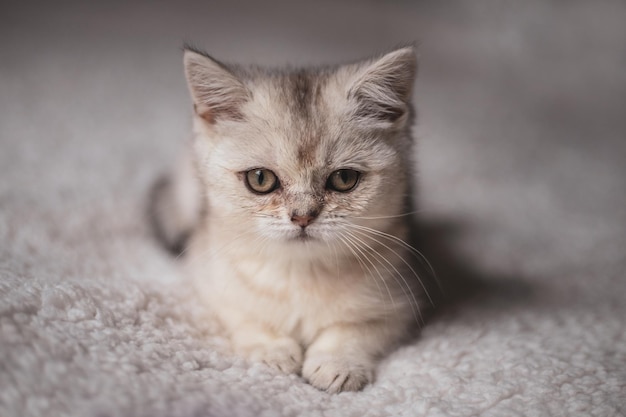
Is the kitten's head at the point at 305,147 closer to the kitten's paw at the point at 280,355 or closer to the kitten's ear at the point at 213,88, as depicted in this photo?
the kitten's ear at the point at 213,88

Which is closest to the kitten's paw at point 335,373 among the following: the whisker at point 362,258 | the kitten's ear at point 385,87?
the whisker at point 362,258

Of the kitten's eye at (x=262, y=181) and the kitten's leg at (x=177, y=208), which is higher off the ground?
the kitten's eye at (x=262, y=181)

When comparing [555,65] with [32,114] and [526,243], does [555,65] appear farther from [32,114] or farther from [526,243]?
[32,114]

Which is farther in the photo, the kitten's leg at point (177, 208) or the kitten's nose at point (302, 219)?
the kitten's leg at point (177, 208)

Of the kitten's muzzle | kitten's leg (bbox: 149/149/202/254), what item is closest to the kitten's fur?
the kitten's muzzle

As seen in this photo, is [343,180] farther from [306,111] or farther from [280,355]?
[280,355]

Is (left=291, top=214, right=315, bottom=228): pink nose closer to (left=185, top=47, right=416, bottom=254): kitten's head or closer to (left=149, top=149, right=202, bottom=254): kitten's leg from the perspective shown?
(left=185, top=47, right=416, bottom=254): kitten's head

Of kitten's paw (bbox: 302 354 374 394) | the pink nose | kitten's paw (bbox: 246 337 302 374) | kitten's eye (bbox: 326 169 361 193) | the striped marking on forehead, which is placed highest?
the striped marking on forehead

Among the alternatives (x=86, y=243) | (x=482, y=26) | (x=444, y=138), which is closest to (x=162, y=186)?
(x=86, y=243)
